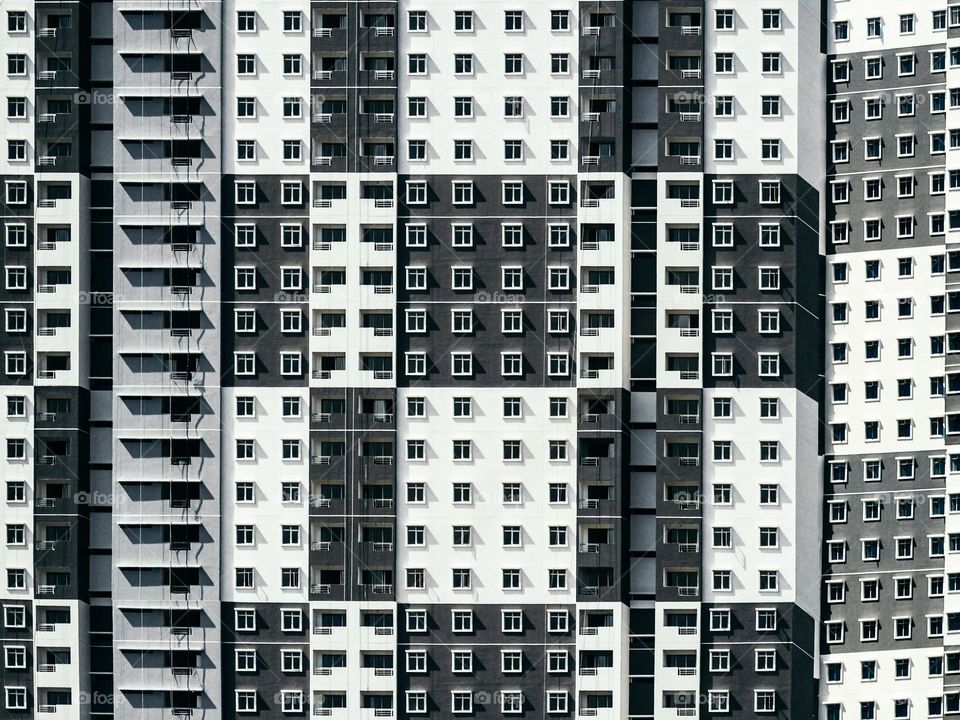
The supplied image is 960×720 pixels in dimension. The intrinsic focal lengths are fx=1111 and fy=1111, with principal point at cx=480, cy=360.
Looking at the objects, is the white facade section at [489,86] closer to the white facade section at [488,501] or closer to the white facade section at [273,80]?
the white facade section at [273,80]

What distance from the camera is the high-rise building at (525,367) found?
1962 inches

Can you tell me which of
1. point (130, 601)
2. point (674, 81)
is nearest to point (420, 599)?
point (130, 601)

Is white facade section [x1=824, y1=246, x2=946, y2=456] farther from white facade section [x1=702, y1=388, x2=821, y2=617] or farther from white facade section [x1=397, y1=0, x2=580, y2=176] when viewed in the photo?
white facade section [x1=397, y1=0, x2=580, y2=176]

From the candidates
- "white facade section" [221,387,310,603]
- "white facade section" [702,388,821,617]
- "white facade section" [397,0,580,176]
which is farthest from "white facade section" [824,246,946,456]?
"white facade section" [221,387,310,603]

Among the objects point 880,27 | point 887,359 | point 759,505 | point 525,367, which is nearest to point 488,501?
point 525,367

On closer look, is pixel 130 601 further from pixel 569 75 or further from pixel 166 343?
pixel 569 75

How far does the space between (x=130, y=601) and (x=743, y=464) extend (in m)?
28.3

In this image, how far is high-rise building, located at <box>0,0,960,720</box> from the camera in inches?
1962

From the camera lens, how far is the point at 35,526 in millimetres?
50656

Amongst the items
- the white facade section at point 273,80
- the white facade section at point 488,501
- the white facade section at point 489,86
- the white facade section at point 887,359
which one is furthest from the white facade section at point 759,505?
the white facade section at point 273,80

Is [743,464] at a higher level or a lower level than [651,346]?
lower

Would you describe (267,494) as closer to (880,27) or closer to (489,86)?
(489,86)

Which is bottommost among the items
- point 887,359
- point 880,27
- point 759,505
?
point 759,505

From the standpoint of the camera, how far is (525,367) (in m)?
50.0
